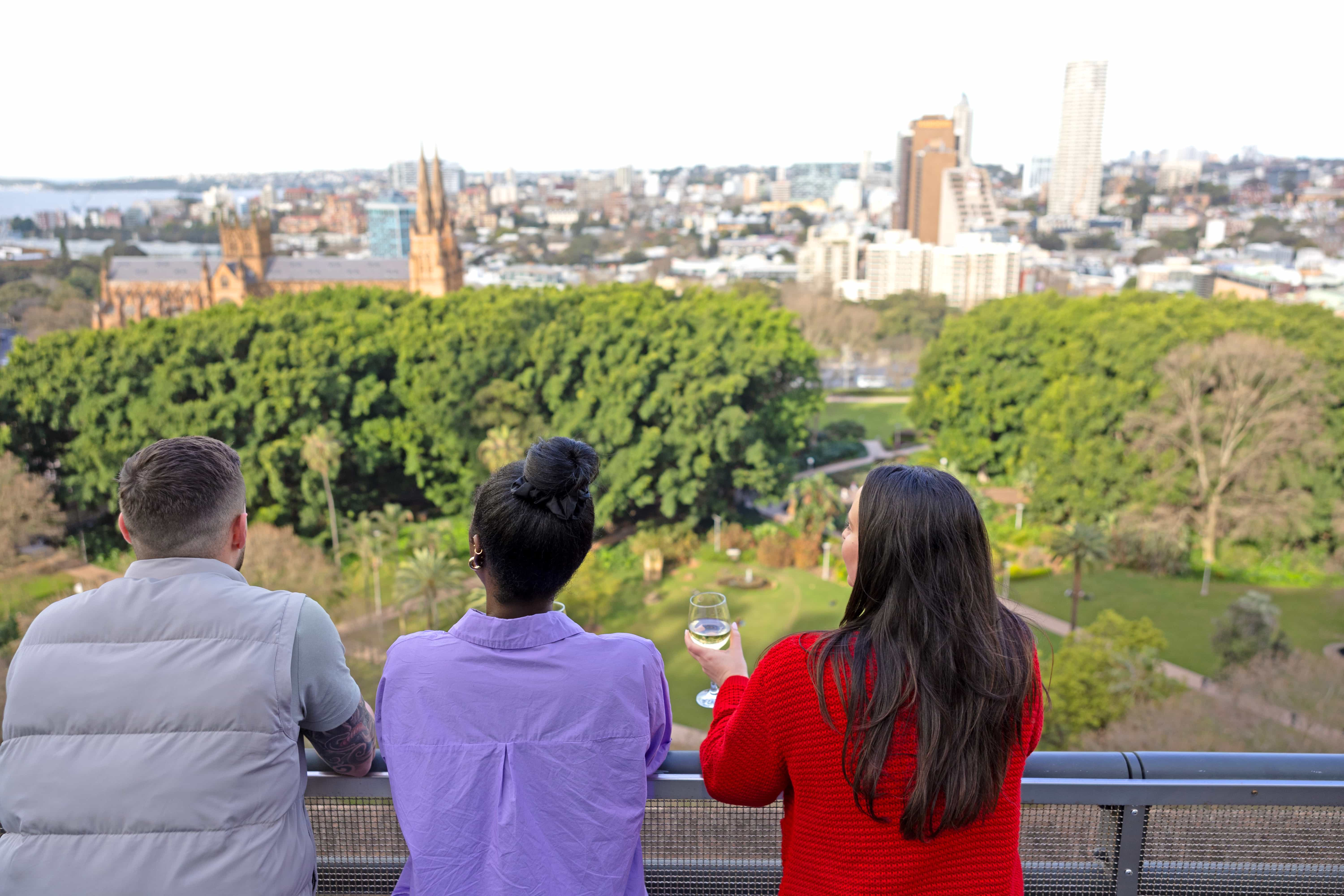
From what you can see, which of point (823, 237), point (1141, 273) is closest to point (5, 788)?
point (1141, 273)

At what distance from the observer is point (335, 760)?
77.4 inches

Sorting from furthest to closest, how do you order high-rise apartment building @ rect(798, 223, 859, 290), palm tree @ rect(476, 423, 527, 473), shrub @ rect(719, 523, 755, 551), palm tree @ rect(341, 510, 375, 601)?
high-rise apartment building @ rect(798, 223, 859, 290) < shrub @ rect(719, 523, 755, 551) < palm tree @ rect(476, 423, 527, 473) < palm tree @ rect(341, 510, 375, 601)

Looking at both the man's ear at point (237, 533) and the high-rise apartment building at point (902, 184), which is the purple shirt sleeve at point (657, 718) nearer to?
the man's ear at point (237, 533)

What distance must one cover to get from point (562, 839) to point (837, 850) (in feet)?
1.56

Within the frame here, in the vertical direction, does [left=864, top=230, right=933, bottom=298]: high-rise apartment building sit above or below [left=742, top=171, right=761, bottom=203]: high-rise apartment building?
below

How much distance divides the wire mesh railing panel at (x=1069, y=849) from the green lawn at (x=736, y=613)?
12286 mm

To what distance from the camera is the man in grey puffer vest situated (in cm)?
164

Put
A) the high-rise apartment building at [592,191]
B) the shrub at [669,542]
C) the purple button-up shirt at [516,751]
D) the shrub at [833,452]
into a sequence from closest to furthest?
the purple button-up shirt at [516,751] → the shrub at [669,542] → the shrub at [833,452] → the high-rise apartment building at [592,191]

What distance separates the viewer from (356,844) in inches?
85.4

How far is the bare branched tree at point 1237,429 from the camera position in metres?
20.4

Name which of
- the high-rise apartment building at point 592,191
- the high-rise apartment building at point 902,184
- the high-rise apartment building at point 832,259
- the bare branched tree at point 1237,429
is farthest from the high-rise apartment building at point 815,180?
the bare branched tree at point 1237,429

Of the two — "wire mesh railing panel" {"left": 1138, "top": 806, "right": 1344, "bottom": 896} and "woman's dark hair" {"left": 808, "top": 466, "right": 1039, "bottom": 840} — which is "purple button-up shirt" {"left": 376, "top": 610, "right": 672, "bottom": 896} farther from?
"wire mesh railing panel" {"left": 1138, "top": 806, "right": 1344, "bottom": 896}

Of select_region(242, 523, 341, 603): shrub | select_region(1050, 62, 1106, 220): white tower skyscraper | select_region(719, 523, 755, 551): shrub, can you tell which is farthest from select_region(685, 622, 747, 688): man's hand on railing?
select_region(1050, 62, 1106, 220): white tower skyscraper

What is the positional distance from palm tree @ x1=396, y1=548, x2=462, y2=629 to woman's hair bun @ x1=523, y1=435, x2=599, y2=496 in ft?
48.2
